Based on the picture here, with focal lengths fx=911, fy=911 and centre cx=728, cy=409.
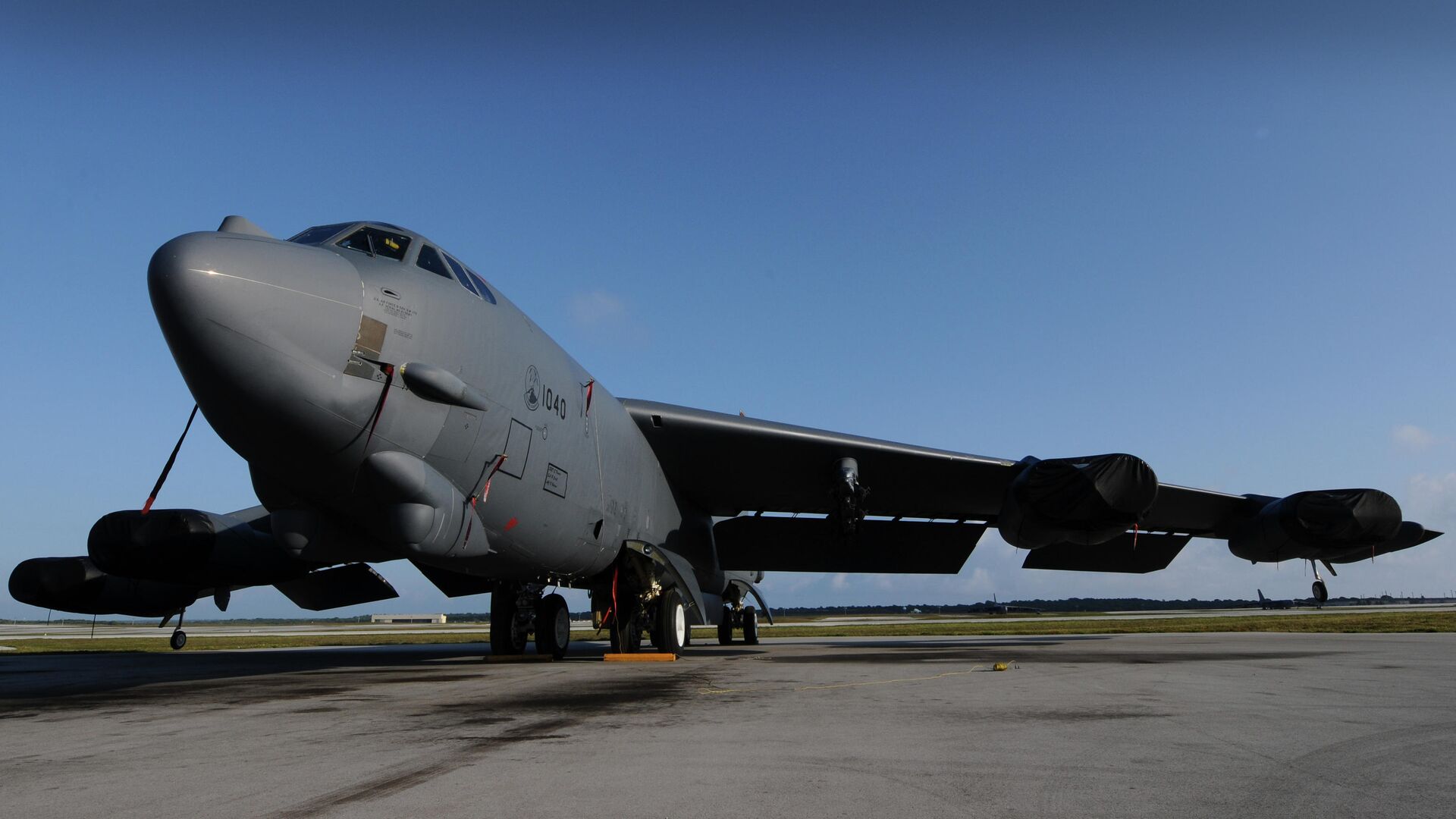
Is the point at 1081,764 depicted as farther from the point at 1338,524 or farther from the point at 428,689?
the point at 1338,524

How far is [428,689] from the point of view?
27.6 ft

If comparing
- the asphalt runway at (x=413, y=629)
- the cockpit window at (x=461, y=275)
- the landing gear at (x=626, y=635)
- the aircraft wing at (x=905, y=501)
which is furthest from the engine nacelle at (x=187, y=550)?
the asphalt runway at (x=413, y=629)

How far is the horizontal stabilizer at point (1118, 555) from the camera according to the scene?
60.7ft

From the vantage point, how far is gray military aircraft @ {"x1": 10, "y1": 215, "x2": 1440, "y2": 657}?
7.45m

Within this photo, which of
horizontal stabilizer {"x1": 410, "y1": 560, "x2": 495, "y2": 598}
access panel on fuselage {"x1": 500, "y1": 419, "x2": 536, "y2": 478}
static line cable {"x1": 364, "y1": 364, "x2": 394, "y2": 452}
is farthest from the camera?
horizontal stabilizer {"x1": 410, "y1": 560, "x2": 495, "y2": 598}

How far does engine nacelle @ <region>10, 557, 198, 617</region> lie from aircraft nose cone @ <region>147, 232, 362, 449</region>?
13179 millimetres

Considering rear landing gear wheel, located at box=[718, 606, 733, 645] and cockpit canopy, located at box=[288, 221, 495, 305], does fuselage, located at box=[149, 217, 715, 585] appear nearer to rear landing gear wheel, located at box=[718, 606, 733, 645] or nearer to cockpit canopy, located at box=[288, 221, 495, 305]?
cockpit canopy, located at box=[288, 221, 495, 305]

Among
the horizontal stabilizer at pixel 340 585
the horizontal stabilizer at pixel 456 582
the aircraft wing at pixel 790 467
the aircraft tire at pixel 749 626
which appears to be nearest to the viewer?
the horizontal stabilizer at pixel 456 582

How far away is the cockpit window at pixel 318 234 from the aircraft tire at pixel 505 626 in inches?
275

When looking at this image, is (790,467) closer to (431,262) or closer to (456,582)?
(456,582)

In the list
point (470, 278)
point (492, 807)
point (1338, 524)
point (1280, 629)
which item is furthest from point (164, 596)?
point (1280, 629)

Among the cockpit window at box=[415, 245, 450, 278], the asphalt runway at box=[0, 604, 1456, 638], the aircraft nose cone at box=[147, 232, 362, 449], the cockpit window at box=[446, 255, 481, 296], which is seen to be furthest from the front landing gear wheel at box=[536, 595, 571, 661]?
the asphalt runway at box=[0, 604, 1456, 638]

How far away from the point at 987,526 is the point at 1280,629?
11.9 m

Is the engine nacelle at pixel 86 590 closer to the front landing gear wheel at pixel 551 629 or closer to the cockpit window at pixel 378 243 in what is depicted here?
the front landing gear wheel at pixel 551 629
